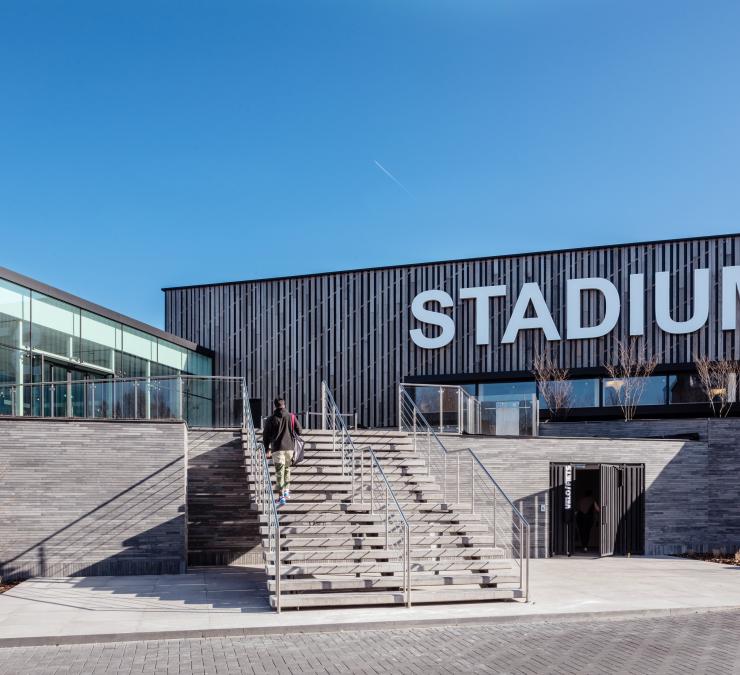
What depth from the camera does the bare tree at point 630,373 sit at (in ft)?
87.6

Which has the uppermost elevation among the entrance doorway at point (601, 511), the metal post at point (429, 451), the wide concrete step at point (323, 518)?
the metal post at point (429, 451)

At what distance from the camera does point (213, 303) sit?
106ft

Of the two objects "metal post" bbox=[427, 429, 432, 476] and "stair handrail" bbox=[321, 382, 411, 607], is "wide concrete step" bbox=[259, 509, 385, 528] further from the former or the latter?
"metal post" bbox=[427, 429, 432, 476]

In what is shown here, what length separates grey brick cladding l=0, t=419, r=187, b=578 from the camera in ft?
48.8

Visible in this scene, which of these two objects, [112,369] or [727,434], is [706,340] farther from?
[112,369]

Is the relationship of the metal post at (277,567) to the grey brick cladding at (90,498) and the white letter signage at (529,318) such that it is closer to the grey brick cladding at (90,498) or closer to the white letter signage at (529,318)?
the grey brick cladding at (90,498)

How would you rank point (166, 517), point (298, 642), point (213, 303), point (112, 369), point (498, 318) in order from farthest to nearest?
point (213, 303)
point (498, 318)
point (112, 369)
point (166, 517)
point (298, 642)

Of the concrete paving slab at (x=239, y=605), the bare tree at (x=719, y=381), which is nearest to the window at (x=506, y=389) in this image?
the bare tree at (x=719, y=381)

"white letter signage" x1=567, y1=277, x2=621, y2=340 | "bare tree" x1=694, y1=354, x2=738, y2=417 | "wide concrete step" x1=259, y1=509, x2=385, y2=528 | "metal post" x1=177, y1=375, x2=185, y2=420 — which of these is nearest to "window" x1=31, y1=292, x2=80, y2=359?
"metal post" x1=177, y1=375, x2=185, y2=420

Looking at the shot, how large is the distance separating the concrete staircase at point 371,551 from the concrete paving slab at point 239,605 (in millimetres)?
366

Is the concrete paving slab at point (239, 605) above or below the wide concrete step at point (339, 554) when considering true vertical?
below

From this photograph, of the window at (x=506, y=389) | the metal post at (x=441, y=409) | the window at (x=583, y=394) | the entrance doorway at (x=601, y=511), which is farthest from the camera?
the window at (x=506, y=389)

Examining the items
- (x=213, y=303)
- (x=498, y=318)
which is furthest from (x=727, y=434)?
(x=213, y=303)

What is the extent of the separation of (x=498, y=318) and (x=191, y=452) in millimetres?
14557
